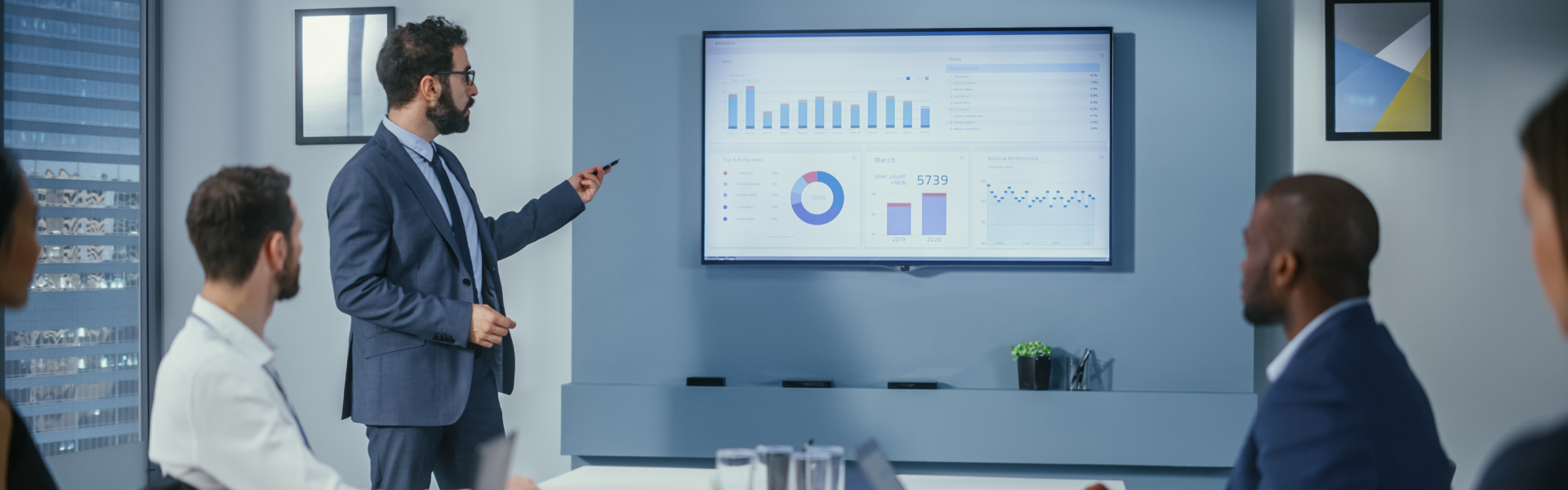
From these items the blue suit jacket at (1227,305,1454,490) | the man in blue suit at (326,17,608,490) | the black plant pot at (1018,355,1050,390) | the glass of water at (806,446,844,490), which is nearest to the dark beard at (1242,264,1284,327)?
the blue suit jacket at (1227,305,1454,490)

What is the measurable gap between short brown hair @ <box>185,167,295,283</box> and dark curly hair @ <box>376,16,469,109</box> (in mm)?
1032

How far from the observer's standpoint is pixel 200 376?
1251 millimetres

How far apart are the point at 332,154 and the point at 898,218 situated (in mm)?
2166

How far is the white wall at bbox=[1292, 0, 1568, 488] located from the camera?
3.04m

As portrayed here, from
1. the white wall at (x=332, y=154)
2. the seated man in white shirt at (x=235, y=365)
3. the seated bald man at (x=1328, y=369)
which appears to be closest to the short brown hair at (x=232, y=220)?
the seated man in white shirt at (x=235, y=365)

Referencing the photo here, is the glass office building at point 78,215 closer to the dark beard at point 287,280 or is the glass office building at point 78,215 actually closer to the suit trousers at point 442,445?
the suit trousers at point 442,445

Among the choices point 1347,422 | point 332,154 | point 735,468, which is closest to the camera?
point 1347,422

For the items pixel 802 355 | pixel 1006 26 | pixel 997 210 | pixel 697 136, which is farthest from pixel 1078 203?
pixel 697 136

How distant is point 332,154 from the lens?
11.6 feet

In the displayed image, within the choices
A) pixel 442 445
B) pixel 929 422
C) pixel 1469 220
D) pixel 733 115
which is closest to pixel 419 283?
pixel 442 445

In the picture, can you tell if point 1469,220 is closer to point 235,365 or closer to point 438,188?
point 438,188

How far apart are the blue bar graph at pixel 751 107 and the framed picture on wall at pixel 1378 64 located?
6.24 ft

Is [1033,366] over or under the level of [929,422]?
over

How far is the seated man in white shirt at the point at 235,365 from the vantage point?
1.25 metres
